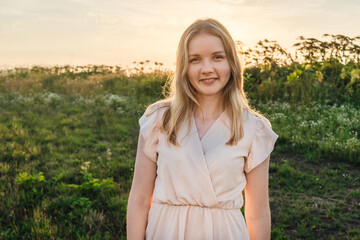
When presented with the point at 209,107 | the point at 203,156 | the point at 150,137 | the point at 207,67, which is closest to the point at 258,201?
the point at 203,156

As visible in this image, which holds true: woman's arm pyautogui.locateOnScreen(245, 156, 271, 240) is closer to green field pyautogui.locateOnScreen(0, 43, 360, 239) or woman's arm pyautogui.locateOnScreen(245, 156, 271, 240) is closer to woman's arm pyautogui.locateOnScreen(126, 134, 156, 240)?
woman's arm pyautogui.locateOnScreen(126, 134, 156, 240)

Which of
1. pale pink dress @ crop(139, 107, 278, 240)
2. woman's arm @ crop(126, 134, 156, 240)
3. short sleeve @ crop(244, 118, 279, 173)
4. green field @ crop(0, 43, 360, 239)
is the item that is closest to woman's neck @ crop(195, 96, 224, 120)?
pale pink dress @ crop(139, 107, 278, 240)

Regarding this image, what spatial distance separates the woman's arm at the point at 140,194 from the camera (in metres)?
2.14

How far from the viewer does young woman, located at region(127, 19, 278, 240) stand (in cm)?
202

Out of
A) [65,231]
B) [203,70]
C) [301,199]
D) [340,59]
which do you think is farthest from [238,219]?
[340,59]

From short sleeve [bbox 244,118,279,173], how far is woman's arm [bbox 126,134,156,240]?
577 millimetres

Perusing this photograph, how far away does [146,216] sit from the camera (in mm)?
2182

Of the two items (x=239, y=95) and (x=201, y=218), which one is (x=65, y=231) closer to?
(x=201, y=218)

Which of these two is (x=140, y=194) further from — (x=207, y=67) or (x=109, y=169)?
(x=109, y=169)

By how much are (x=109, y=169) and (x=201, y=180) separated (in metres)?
3.63

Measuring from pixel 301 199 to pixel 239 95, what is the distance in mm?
2986

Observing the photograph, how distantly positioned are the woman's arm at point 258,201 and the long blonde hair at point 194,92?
258mm

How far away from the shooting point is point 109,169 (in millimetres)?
5395

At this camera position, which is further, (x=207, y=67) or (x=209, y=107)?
(x=209, y=107)
